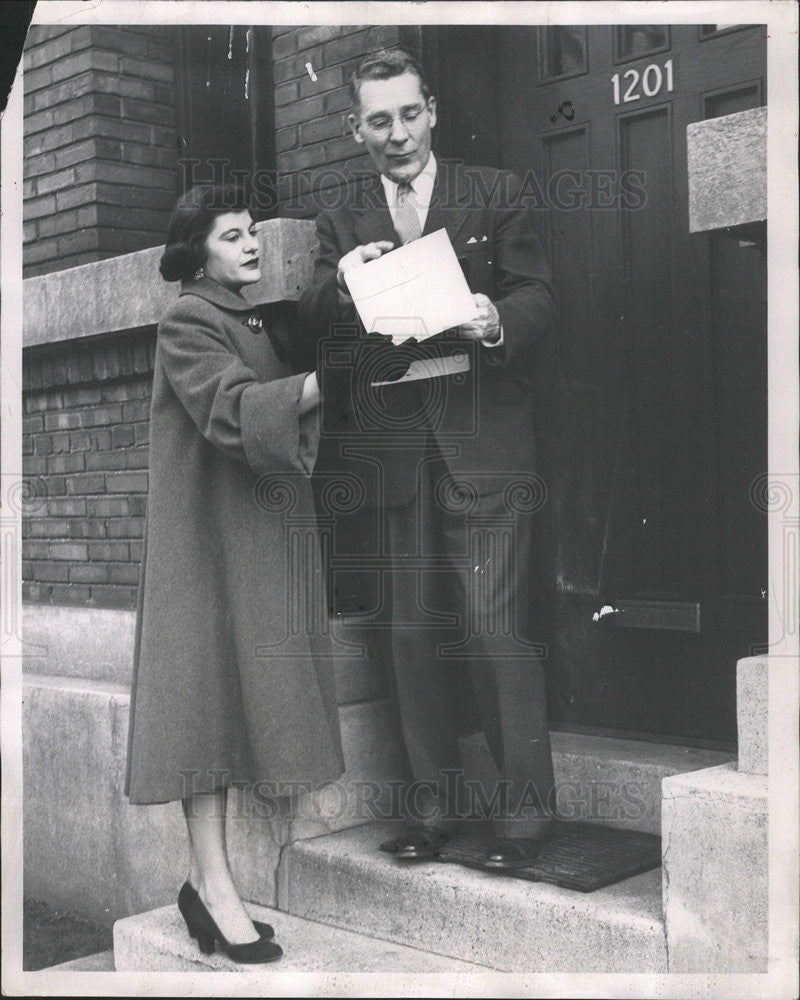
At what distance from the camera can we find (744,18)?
359 centimetres

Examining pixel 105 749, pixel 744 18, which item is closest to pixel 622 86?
pixel 744 18

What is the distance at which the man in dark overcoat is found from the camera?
3.71 metres

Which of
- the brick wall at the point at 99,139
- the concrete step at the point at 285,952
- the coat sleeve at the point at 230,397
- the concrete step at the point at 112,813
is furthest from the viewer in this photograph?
the brick wall at the point at 99,139

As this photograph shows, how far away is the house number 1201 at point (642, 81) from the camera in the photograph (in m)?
3.83

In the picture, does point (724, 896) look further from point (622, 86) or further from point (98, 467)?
point (98, 467)

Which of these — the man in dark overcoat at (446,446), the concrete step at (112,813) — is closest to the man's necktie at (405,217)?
the man in dark overcoat at (446,446)

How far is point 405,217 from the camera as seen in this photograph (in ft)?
12.5

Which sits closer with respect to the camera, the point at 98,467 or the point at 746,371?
the point at 746,371

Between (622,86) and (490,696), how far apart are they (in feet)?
6.02

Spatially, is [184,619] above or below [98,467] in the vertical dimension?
below

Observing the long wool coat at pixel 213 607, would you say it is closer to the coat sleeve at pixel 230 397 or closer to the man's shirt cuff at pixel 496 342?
the coat sleeve at pixel 230 397

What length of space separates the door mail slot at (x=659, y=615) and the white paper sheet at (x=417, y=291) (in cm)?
106

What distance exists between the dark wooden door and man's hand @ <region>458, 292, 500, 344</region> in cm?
38

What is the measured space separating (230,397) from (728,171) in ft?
4.62
